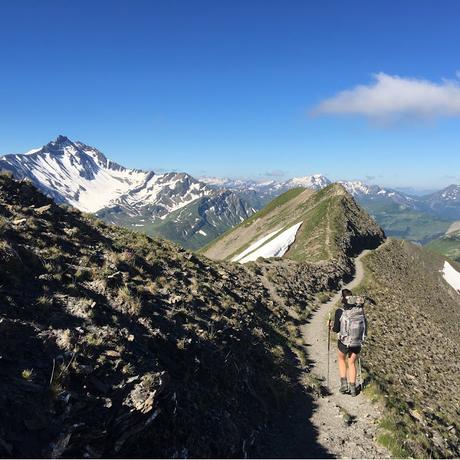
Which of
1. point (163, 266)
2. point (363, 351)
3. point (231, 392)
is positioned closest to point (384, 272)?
point (363, 351)

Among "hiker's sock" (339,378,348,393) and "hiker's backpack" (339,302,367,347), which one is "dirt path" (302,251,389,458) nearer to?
"hiker's sock" (339,378,348,393)

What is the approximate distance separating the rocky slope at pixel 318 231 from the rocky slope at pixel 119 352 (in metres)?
45.2

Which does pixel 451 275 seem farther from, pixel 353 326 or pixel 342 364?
pixel 353 326

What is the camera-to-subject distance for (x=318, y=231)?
86.6 m

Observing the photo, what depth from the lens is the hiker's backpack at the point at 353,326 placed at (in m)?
18.6

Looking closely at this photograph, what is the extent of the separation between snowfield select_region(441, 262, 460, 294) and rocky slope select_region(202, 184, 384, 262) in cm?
1773

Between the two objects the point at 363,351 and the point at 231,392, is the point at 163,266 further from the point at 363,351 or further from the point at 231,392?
the point at 363,351

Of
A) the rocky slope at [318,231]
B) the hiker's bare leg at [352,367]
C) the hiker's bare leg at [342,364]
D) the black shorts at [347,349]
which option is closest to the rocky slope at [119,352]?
the hiker's bare leg at [342,364]

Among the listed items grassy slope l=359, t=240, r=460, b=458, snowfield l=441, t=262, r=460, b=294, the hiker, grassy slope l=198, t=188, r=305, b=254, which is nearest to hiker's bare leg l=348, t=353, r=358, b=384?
the hiker

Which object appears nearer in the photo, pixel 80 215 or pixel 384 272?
pixel 80 215

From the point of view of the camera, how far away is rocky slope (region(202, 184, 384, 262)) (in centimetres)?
7462

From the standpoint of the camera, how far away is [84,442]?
1040 centimetres

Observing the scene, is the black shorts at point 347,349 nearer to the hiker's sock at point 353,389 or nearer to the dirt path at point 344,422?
the hiker's sock at point 353,389

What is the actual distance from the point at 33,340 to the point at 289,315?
81.2 ft
